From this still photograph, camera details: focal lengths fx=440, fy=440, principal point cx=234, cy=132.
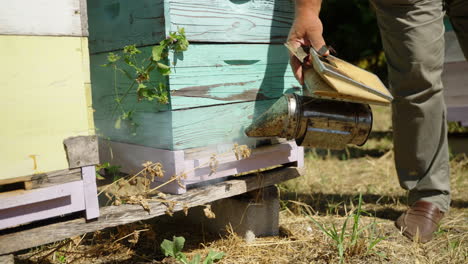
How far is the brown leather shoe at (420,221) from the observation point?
6.52 ft

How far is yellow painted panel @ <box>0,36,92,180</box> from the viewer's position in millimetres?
1224

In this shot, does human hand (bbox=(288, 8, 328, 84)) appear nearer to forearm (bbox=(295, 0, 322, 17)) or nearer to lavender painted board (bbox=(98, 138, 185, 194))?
forearm (bbox=(295, 0, 322, 17))

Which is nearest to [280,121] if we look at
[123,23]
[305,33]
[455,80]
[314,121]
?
[314,121]

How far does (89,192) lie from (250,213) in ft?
2.59

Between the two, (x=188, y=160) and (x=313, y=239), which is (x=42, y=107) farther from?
(x=313, y=239)

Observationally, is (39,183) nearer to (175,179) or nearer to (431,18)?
(175,179)

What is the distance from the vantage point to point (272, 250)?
187cm

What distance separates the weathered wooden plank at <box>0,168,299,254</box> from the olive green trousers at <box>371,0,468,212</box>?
1.85 ft

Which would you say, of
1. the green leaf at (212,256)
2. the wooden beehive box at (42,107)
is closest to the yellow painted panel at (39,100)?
the wooden beehive box at (42,107)

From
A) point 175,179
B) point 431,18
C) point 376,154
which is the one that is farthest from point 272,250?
point 376,154

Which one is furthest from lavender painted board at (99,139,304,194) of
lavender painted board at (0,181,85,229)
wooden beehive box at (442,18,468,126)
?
wooden beehive box at (442,18,468,126)

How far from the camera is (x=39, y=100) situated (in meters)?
1.28

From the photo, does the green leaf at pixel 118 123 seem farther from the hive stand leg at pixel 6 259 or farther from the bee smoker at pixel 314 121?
the hive stand leg at pixel 6 259

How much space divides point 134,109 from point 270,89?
0.59 metres
